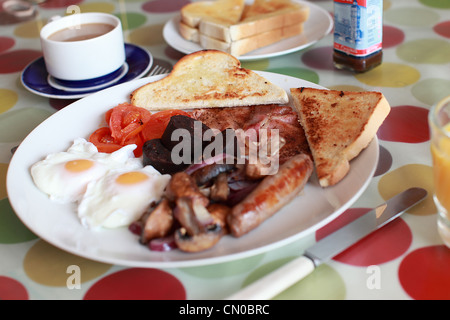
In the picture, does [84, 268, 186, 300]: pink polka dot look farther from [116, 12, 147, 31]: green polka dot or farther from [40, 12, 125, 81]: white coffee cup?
[116, 12, 147, 31]: green polka dot

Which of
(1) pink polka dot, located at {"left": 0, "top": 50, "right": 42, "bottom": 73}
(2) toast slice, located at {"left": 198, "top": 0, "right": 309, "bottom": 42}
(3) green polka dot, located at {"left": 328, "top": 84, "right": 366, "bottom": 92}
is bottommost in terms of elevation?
(3) green polka dot, located at {"left": 328, "top": 84, "right": 366, "bottom": 92}

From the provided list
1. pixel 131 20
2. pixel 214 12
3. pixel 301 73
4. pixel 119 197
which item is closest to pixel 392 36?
pixel 301 73

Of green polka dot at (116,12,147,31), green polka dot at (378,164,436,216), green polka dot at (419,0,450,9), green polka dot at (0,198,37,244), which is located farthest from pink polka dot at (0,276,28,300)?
green polka dot at (419,0,450,9)

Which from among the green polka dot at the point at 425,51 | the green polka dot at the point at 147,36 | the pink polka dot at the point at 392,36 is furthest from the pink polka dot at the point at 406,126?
the green polka dot at the point at 147,36

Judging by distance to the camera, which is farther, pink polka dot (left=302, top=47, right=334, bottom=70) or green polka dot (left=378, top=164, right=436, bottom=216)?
pink polka dot (left=302, top=47, right=334, bottom=70)

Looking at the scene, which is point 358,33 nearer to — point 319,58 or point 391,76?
point 391,76

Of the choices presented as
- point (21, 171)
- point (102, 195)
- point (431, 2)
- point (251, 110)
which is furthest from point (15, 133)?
point (431, 2)

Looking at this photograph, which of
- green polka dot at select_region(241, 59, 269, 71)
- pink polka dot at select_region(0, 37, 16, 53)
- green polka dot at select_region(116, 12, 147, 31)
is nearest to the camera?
green polka dot at select_region(241, 59, 269, 71)

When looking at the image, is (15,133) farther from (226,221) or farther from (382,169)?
(382,169)
